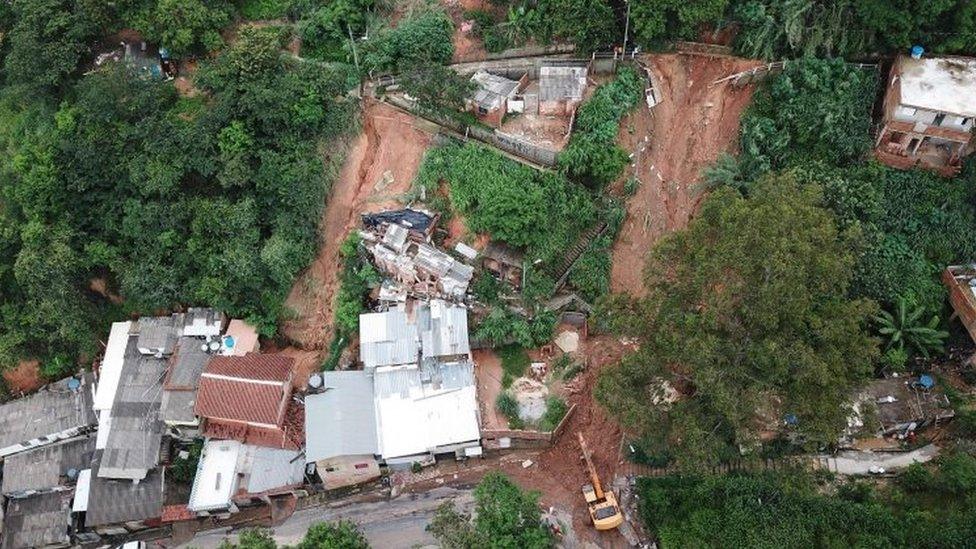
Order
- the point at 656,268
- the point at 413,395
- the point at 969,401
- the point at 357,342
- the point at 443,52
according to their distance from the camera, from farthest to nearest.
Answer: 1. the point at 443,52
2. the point at 357,342
3. the point at 413,395
4. the point at 969,401
5. the point at 656,268

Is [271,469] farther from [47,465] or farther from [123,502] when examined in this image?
[47,465]

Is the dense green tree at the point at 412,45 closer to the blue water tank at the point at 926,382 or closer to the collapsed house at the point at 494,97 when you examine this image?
the collapsed house at the point at 494,97

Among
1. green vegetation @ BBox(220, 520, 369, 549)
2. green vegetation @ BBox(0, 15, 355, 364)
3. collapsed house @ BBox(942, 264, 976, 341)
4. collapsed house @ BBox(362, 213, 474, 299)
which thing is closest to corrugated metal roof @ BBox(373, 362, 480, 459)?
collapsed house @ BBox(362, 213, 474, 299)

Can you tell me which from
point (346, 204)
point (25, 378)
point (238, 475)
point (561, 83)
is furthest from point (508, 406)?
point (25, 378)

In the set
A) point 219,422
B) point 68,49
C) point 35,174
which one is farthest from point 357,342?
point 68,49

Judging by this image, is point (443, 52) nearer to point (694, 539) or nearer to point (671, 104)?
point (671, 104)
